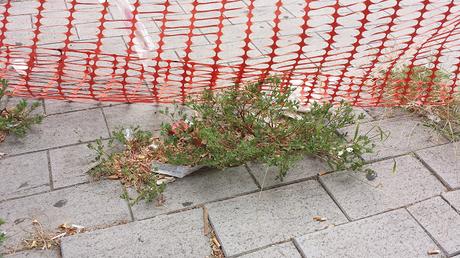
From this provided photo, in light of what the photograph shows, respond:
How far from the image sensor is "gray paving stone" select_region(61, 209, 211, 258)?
229cm

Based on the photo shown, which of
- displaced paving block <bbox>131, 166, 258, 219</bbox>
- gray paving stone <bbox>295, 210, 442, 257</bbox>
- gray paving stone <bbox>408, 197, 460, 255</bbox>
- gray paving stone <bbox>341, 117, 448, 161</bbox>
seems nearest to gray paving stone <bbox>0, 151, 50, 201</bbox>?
displaced paving block <bbox>131, 166, 258, 219</bbox>

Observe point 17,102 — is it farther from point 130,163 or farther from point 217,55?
point 217,55

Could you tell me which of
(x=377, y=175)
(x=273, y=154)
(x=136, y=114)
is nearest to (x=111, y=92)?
(x=136, y=114)

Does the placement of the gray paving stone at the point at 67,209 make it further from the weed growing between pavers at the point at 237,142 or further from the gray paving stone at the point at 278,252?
the gray paving stone at the point at 278,252

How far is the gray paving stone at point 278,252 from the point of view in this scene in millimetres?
2285

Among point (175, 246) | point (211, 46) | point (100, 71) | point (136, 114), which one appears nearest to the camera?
point (175, 246)

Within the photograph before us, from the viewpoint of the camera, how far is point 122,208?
8.27 ft

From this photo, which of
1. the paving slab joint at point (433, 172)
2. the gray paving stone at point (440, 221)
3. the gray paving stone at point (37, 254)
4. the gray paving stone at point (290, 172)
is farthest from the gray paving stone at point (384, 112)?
the gray paving stone at point (37, 254)

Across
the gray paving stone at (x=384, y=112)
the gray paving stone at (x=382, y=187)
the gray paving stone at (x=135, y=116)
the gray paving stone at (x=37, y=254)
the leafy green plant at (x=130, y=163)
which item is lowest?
the gray paving stone at (x=37, y=254)

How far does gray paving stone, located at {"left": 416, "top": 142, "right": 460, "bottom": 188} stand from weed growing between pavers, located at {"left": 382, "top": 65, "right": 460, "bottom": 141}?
0.47 feet

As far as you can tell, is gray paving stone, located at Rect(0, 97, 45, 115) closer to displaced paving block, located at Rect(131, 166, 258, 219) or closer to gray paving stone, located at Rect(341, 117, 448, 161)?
displaced paving block, located at Rect(131, 166, 258, 219)

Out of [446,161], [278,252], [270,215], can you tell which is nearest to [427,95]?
[446,161]

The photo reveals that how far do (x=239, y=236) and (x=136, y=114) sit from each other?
4.14 ft

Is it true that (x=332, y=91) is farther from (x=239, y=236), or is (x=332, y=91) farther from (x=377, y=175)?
(x=239, y=236)
